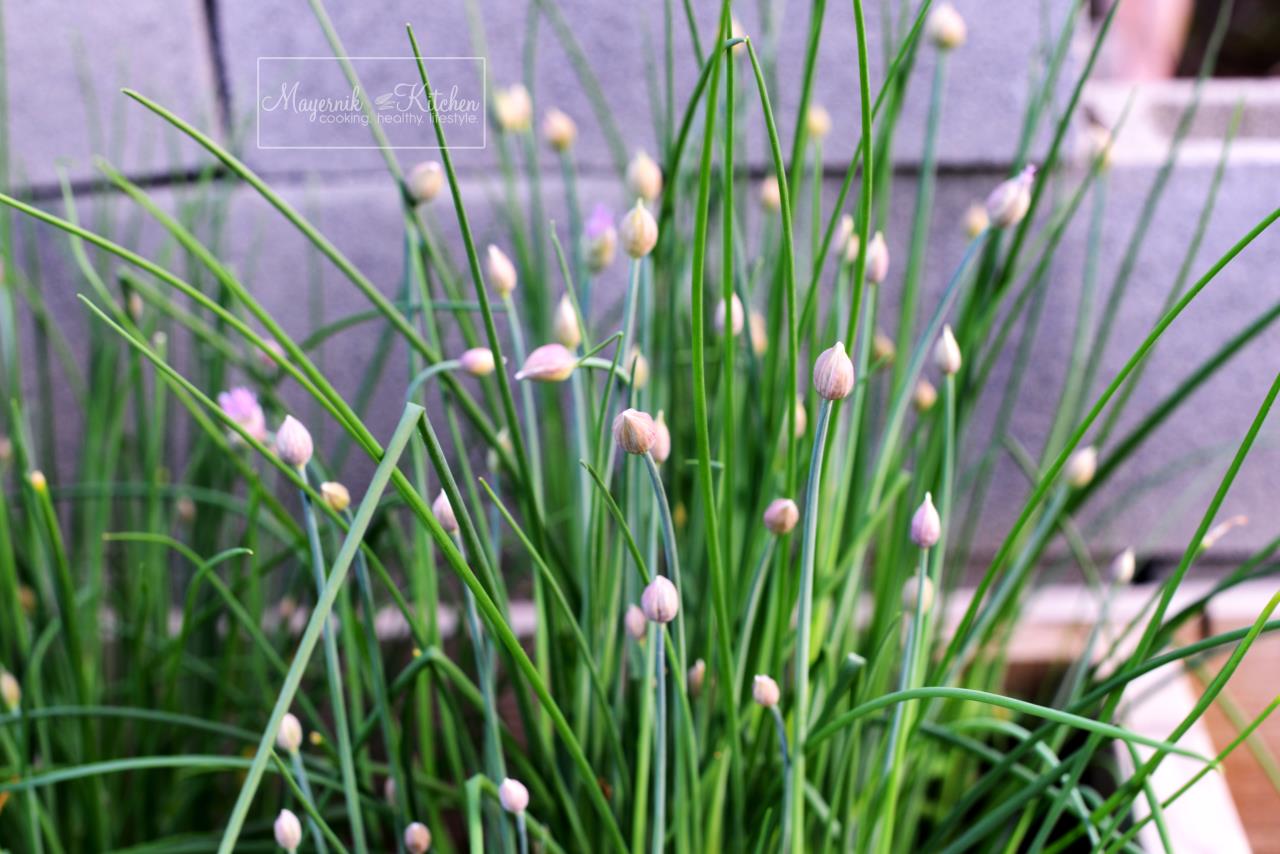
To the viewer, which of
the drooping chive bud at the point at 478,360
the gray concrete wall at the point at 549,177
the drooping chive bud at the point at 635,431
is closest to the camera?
the drooping chive bud at the point at 635,431

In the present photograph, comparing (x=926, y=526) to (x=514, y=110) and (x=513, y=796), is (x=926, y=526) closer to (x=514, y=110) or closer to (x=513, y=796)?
(x=513, y=796)

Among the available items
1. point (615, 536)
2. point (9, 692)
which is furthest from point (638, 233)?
point (9, 692)

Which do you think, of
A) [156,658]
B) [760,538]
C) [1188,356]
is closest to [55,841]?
[156,658]

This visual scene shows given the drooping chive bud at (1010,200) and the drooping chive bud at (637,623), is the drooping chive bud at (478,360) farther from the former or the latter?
the drooping chive bud at (1010,200)

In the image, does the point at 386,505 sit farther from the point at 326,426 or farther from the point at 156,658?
the point at 326,426

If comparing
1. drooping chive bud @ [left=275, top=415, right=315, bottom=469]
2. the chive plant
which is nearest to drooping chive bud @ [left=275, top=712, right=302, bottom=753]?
the chive plant

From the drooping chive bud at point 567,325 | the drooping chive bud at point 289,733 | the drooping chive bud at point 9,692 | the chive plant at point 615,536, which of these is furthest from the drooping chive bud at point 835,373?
the drooping chive bud at point 9,692

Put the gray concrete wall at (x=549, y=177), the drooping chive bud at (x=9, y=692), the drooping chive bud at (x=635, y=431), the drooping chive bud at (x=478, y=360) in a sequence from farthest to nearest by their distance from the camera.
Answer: the gray concrete wall at (x=549, y=177) < the drooping chive bud at (x=9, y=692) < the drooping chive bud at (x=478, y=360) < the drooping chive bud at (x=635, y=431)
